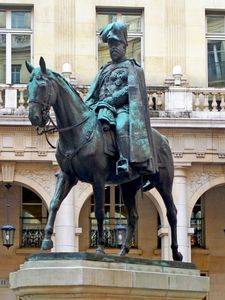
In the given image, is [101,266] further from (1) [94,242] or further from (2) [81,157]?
(1) [94,242]

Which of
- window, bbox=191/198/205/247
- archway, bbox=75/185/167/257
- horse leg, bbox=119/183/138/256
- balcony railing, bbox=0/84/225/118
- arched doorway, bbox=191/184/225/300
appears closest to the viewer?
horse leg, bbox=119/183/138/256

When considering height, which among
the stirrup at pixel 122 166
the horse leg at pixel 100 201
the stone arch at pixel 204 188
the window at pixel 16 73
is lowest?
the horse leg at pixel 100 201

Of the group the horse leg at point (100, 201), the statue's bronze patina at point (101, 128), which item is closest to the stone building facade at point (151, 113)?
the statue's bronze patina at point (101, 128)

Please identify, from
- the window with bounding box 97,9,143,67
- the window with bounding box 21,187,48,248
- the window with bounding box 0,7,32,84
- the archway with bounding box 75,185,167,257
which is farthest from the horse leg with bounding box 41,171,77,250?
the window with bounding box 21,187,48,248

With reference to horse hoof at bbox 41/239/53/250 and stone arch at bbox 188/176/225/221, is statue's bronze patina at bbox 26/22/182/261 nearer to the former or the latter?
horse hoof at bbox 41/239/53/250

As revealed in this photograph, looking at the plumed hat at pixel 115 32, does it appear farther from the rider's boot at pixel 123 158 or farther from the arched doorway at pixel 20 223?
the arched doorway at pixel 20 223

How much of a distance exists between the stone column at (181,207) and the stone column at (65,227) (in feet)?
9.64

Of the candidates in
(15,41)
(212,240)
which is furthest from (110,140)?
(212,240)

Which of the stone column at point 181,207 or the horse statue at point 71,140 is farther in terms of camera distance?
the stone column at point 181,207

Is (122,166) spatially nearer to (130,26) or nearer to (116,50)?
(116,50)

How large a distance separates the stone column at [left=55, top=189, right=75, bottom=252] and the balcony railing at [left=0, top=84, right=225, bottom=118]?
2.85m

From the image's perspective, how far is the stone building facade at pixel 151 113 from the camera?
30.8m

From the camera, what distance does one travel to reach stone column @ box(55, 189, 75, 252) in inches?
1192

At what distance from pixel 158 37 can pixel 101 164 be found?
1955 cm
